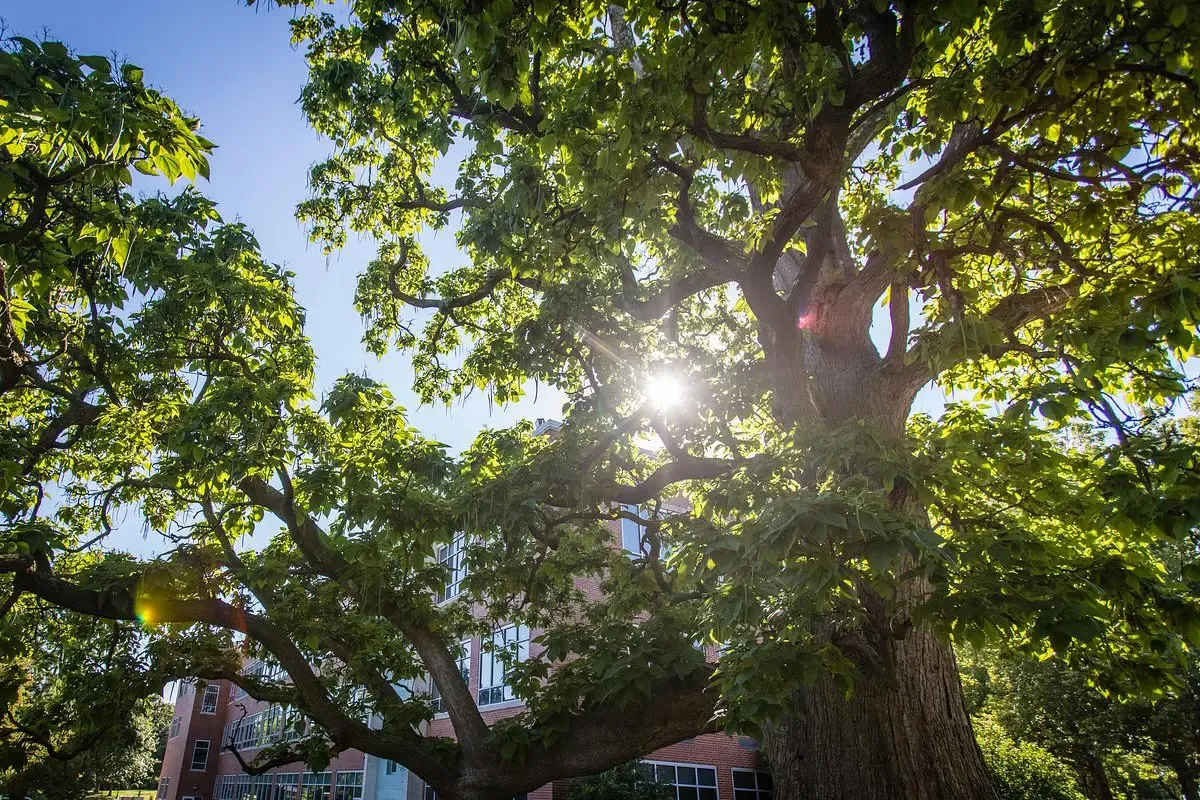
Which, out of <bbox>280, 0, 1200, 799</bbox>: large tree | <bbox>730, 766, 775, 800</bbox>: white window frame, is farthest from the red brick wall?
<bbox>280, 0, 1200, 799</bbox>: large tree

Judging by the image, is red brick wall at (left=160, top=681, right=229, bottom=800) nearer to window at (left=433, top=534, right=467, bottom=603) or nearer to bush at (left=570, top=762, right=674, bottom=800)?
window at (left=433, top=534, right=467, bottom=603)

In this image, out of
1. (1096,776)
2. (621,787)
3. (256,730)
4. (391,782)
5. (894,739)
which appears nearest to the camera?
(894,739)

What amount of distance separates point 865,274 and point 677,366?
3230 millimetres

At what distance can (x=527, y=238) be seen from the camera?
6.73 metres

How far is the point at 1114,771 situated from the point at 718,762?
1219 centimetres

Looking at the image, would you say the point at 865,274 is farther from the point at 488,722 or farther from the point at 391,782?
the point at 391,782

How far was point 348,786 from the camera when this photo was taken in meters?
26.5

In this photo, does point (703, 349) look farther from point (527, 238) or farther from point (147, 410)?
point (147, 410)

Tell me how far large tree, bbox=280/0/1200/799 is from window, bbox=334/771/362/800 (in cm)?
A: 2435

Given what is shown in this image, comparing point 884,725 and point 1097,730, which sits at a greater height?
point 884,725

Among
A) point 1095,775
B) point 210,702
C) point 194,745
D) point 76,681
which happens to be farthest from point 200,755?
point 1095,775

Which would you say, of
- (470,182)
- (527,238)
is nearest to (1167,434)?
(527,238)

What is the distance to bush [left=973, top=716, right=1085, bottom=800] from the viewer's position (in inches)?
747

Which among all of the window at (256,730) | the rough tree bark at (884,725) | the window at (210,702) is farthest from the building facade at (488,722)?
the window at (210,702)
